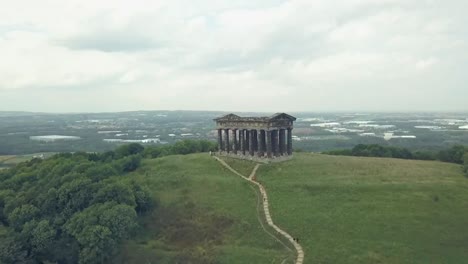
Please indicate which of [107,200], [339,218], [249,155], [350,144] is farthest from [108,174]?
[350,144]

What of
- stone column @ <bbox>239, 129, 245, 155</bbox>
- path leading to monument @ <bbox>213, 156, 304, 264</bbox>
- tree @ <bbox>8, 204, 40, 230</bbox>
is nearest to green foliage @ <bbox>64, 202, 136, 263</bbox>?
tree @ <bbox>8, 204, 40, 230</bbox>

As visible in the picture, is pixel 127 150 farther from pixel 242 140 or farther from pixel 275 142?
pixel 275 142

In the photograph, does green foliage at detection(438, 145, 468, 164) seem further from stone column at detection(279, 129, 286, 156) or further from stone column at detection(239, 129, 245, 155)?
stone column at detection(239, 129, 245, 155)

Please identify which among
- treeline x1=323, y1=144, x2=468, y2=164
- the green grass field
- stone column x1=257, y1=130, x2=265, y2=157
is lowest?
the green grass field

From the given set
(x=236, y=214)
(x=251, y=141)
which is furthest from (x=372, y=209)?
(x=251, y=141)

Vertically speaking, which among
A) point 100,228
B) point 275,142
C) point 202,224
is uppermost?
point 275,142

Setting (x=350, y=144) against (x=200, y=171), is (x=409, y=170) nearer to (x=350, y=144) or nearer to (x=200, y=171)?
(x=200, y=171)
